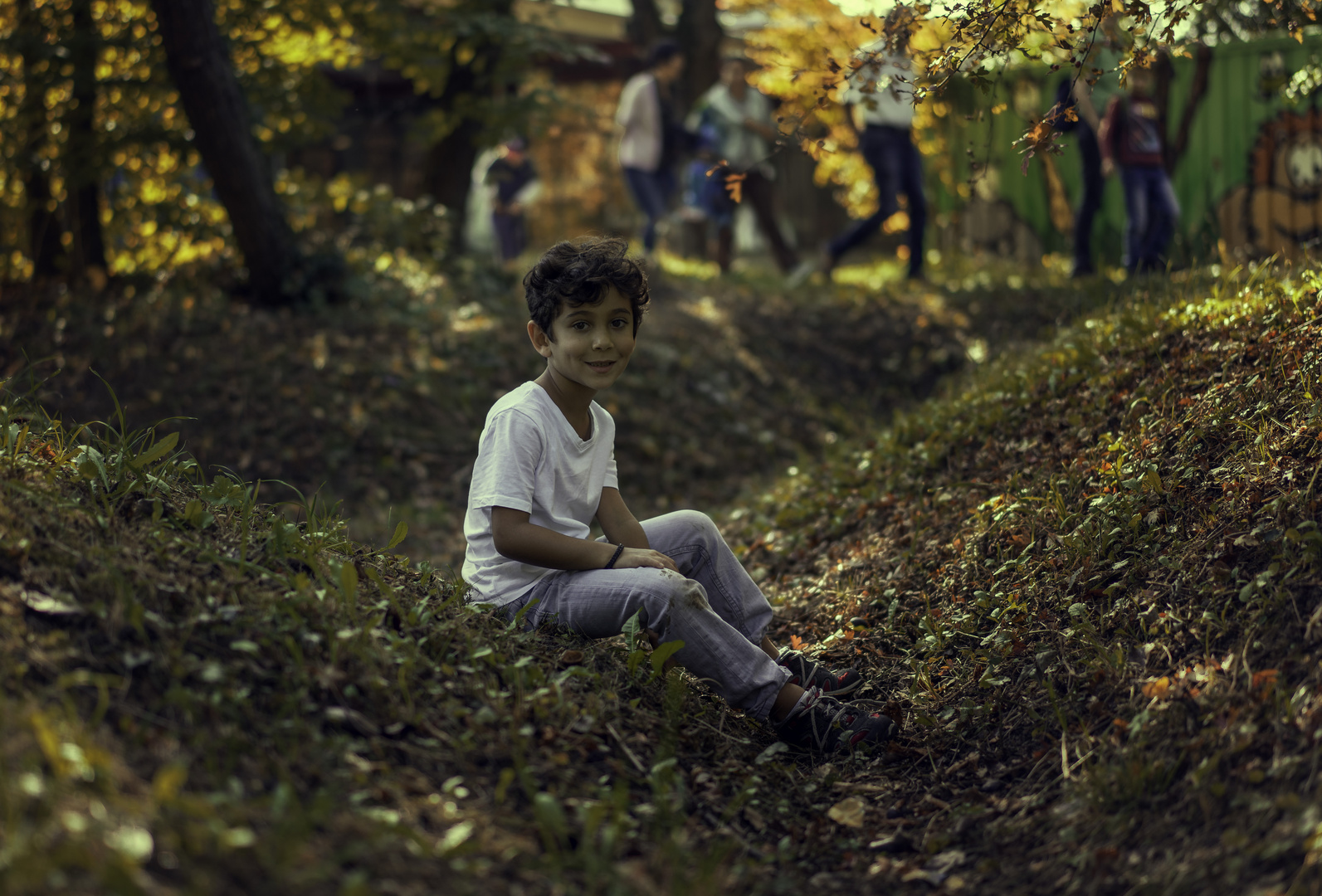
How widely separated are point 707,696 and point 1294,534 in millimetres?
1780

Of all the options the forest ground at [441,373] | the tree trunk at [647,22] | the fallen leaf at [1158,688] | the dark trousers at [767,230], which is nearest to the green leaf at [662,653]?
the fallen leaf at [1158,688]

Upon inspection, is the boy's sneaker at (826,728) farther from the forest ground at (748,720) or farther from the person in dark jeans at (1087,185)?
the person in dark jeans at (1087,185)

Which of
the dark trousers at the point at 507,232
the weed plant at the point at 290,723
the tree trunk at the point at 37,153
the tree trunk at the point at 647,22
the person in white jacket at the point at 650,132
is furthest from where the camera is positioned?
the dark trousers at the point at 507,232

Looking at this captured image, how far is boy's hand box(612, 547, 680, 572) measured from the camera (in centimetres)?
323

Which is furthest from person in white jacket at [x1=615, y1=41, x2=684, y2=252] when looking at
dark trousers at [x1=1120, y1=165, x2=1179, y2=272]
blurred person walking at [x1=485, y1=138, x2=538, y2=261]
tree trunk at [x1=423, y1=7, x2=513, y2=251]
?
dark trousers at [x1=1120, y1=165, x2=1179, y2=272]

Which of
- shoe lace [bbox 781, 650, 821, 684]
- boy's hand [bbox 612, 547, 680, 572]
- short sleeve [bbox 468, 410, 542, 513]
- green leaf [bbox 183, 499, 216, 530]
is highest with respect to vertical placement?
short sleeve [bbox 468, 410, 542, 513]

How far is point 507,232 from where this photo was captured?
14.6 m

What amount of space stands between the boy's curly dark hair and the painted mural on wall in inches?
291

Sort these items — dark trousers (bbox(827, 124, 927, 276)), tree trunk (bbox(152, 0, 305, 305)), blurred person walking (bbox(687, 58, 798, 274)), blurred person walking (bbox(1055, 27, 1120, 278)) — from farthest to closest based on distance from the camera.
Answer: blurred person walking (bbox(687, 58, 798, 274)) → dark trousers (bbox(827, 124, 927, 276)) → blurred person walking (bbox(1055, 27, 1120, 278)) → tree trunk (bbox(152, 0, 305, 305))

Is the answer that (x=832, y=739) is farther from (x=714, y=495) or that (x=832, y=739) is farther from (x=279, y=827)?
(x=714, y=495)

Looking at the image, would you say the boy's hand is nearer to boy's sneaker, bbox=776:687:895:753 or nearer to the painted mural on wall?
boy's sneaker, bbox=776:687:895:753

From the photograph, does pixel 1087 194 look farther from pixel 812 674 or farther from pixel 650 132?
pixel 812 674

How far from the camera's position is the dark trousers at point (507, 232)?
14.5m

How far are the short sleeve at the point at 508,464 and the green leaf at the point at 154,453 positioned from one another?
3.10 ft
